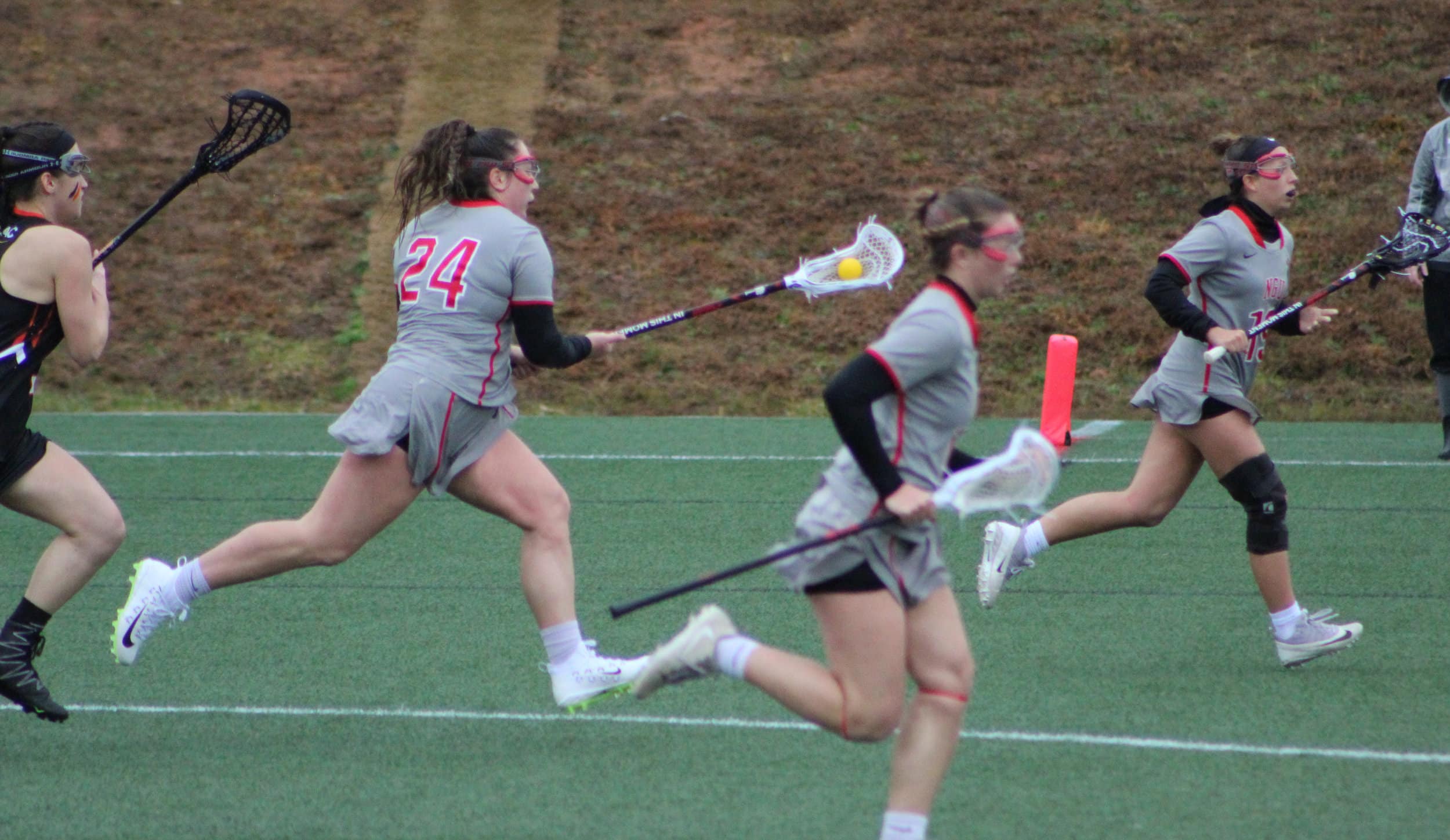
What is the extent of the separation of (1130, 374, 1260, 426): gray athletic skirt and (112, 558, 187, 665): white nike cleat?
3361 millimetres

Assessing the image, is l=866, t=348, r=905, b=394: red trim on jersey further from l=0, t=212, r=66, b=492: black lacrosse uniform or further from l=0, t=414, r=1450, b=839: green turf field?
l=0, t=212, r=66, b=492: black lacrosse uniform

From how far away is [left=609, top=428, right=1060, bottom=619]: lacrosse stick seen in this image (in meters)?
3.51

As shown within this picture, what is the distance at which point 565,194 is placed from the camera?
17.8m

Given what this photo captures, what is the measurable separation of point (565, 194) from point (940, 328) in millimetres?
14681

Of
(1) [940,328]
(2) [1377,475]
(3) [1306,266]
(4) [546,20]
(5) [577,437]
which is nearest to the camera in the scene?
(1) [940,328]

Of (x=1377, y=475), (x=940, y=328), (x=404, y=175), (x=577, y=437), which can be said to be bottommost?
(x=577, y=437)

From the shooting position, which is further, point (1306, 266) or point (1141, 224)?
point (1141, 224)

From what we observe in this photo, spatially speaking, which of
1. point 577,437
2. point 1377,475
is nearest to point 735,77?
point 577,437

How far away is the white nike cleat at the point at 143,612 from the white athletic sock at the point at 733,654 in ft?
7.20

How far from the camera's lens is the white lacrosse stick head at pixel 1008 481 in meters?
3.52

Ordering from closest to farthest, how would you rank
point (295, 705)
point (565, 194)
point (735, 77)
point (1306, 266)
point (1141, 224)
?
point (295, 705) → point (1306, 266) → point (1141, 224) → point (565, 194) → point (735, 77)

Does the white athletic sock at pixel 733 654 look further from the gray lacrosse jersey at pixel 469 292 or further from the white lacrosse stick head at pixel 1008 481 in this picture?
the gray lacrosse jersey at pixel 469 292

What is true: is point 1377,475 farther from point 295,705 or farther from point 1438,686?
point 295,705

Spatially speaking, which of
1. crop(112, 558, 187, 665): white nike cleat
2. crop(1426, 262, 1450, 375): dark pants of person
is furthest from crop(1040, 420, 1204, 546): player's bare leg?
crop(1426, 262, 1450, 375): dark pants of person
